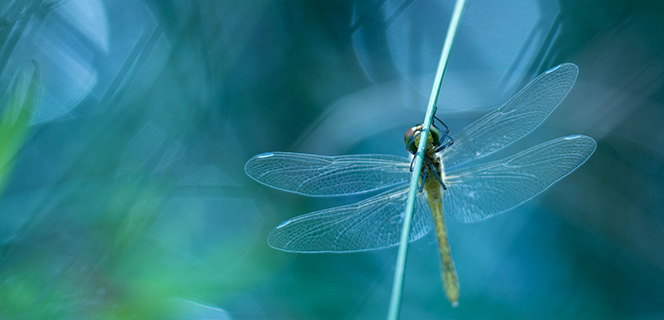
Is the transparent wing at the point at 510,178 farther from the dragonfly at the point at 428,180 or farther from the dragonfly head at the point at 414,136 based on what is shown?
the dragonfly head at the point at 414,136

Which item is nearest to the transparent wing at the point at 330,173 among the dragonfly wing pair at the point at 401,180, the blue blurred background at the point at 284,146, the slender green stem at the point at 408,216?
the dragonfly wing pair at the point at 401,180

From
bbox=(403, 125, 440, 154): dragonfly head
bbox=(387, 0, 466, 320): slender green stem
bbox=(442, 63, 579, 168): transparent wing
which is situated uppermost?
bbox=(442, 63, 579, 168): transparent wing

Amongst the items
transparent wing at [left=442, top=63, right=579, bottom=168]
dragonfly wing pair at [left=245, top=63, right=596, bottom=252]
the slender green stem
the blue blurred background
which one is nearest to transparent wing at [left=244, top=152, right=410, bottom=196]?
dragonfly wing pair at [left=245, top=63, right=596, bottom=252]

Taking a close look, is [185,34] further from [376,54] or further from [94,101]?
[376,54]

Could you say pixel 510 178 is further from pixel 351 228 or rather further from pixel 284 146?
pixel 284 146

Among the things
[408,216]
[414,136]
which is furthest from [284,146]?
[408,216]

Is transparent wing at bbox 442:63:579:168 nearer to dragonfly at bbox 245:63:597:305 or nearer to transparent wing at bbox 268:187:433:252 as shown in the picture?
dragonfly at bbox 245:63:597:305

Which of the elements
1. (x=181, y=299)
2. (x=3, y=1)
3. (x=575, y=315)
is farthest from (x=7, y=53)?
(x=575, y=315)

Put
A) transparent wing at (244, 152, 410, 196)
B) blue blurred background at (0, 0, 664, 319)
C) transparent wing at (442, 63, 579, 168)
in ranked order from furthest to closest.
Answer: blue blurred background at (0, 0, 664, 319)
transparent wing at (244, 152, 410, 196)
transparent wing at (442, 63, 579, 168)
